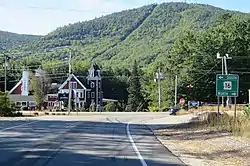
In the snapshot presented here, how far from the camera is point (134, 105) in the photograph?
4887 inches

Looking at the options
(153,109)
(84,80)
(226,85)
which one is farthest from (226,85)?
(84,80)

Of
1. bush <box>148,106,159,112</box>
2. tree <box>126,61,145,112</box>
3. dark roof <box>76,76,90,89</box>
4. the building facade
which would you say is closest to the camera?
bush <box>148,106,159,112</box>

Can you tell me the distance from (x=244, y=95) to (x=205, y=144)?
3129 inches

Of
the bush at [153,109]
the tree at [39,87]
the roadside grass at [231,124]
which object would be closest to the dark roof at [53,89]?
the tree at [39,87]

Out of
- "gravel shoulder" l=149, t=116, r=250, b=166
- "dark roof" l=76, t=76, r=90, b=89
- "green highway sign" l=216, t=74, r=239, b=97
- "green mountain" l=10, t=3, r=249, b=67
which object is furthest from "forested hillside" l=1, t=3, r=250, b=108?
"gravel shoulder" l=149, t=116, r=250, b=166

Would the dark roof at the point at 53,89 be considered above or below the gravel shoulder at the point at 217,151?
above

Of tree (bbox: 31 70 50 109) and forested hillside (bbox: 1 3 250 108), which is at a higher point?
forested hillside (bbox: 1 3 250 108)

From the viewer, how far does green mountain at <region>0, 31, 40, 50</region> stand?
522 feet

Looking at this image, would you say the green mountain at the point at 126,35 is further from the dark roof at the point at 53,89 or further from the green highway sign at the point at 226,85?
the green highway sign at the point at 226,85

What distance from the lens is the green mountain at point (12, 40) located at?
522ft

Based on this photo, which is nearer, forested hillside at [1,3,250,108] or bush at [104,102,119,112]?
forested hillside at [1,3,250,108]

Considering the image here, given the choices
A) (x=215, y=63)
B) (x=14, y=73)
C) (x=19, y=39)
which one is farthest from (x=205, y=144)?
(x=19, y=39)

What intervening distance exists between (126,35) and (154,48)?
14791mm

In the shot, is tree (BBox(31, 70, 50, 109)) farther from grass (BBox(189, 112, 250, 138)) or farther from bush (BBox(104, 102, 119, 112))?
grass (BBox(189, 112, 250, 138))
